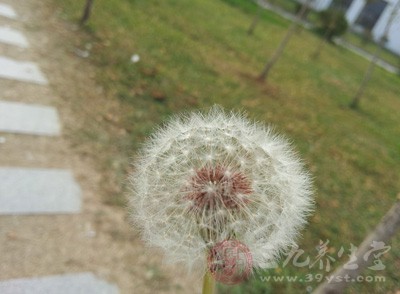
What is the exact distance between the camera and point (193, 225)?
1.94m

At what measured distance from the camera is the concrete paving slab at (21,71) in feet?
21.6

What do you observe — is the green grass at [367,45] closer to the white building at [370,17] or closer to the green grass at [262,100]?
the white building at [370,17]

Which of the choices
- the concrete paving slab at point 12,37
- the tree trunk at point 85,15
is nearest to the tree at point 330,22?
the tree trunk at point 85,15

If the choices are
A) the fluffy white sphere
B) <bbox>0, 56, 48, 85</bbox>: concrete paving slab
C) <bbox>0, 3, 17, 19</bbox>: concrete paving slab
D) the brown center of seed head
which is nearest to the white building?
<bbox>0, 3, 17, 19</bbox>: concrete paving slab

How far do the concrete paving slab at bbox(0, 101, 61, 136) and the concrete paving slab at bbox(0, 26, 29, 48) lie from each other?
7.31ft

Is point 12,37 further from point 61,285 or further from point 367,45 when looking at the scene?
point 367,45

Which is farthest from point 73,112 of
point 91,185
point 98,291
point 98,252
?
point 98,291

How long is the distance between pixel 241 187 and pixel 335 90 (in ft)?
43.6

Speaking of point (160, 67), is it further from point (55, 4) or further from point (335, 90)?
point (335, 90)

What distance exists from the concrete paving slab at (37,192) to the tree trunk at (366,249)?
121 inches

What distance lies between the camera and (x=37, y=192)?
4.71m

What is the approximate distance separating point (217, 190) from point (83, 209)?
3230 millimetres

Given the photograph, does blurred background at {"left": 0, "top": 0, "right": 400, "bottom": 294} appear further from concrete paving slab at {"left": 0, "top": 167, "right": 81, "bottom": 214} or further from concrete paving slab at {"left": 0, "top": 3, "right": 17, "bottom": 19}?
concrete paving slab at {"left": 0, "top": 3, "right": 17, "bottom": 19}

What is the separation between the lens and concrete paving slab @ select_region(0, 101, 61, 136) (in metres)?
5.54
